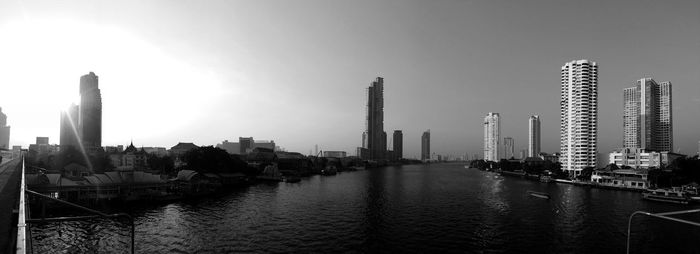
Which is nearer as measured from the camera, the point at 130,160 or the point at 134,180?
the point at 134,180

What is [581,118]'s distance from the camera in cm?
12756

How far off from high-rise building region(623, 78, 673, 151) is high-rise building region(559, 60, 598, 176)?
60.3 meters

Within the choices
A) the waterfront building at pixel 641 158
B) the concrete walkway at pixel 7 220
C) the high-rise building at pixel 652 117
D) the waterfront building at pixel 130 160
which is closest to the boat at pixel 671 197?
the waterfront building at pixel 641 158

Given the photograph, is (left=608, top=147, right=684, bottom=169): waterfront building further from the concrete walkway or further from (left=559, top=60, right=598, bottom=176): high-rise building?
the concrete walkway

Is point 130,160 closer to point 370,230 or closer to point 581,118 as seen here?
point 370,230

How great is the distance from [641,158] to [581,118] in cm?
2554

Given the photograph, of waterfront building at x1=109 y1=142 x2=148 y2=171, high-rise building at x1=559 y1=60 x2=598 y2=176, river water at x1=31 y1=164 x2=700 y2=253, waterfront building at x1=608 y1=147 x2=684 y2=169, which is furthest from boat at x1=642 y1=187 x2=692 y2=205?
waterfront building at x1=109 y1=142 x2=148 y2=171

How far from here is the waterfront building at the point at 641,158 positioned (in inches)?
4722

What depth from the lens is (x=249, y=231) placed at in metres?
37.4

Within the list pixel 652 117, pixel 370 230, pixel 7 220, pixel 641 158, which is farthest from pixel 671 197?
pixel 652 117

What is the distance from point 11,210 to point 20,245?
1507cm

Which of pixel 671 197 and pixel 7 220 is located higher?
pixel 7 220

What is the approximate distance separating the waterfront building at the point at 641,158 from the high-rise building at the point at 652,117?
43119 millimetres

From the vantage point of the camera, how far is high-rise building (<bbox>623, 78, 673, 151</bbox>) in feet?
541
